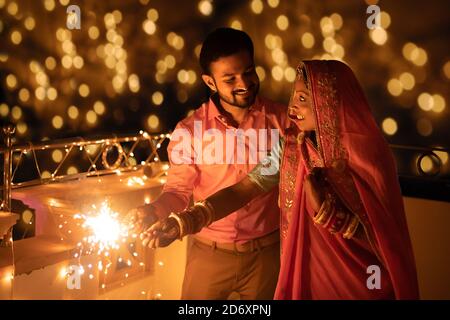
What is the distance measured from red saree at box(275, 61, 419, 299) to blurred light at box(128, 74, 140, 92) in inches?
124

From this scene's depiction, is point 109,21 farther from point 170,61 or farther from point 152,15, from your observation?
point 170,61

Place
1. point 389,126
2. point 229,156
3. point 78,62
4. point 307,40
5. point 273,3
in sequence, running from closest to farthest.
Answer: point 229,156 → point 389,126 → point 307,40 → point 273,3 → point 78,62

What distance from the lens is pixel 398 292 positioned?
156 centimetres

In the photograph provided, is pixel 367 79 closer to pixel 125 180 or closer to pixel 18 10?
pixel 125 180

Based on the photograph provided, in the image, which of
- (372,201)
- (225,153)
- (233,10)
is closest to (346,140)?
(372,201)

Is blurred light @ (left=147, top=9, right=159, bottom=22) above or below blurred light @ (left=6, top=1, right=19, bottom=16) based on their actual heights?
below

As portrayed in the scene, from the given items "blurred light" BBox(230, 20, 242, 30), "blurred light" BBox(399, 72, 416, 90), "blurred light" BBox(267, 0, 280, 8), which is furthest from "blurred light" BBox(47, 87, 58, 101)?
"blurred light" BBox(399, 72, 416, 90)

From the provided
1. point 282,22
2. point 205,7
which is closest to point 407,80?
point 282,22

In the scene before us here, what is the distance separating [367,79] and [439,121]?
503 mm

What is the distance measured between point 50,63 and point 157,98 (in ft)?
3.67

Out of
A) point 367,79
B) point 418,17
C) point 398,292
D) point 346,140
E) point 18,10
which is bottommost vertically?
point 398,292

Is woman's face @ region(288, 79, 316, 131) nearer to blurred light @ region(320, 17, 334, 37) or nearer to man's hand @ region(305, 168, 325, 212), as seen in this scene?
man's hand @ region(305, 168, 325, 212)

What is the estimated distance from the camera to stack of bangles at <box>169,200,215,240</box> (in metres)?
1.82

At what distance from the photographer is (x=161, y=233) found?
1767 millimetres
